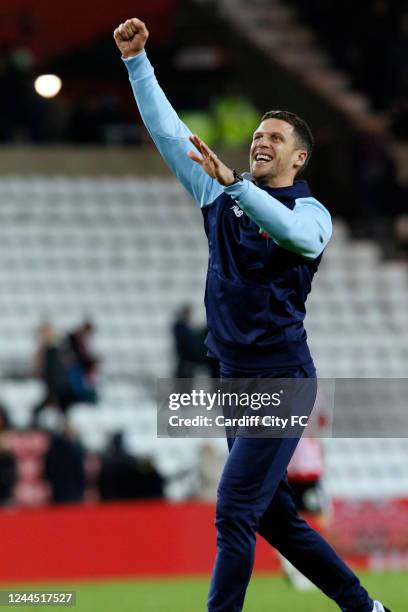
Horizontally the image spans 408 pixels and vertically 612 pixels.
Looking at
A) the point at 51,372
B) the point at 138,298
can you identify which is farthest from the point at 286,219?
the point at 138,298

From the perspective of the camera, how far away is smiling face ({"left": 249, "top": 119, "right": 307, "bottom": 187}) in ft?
20.5

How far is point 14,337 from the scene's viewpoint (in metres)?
17.0

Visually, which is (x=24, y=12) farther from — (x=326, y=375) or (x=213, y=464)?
(x=213, y=464)

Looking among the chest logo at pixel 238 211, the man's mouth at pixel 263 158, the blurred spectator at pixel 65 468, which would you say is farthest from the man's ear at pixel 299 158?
the blurred spectator at pixel 65 468

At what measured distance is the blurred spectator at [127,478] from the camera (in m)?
13.9

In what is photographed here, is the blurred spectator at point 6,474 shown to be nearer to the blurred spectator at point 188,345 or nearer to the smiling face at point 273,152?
the blurred spectator at point 188,345

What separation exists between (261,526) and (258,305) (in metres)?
0.91

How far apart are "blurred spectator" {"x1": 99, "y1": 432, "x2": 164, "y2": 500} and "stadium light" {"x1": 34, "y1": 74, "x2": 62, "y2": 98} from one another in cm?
522

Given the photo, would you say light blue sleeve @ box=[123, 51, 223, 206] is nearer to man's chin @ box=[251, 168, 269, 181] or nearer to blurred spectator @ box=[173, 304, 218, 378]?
man's chin @ box=[251, 168, 269, 181]

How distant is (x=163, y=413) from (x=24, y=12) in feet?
47.0

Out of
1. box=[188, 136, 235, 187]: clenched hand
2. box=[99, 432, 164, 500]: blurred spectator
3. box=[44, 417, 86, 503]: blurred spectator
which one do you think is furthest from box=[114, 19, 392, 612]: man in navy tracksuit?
box=[99, 432, 164, 500]: blurred spectator

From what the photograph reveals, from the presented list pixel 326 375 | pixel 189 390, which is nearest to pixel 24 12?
pixel 326 375

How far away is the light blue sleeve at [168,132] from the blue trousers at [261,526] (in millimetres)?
733

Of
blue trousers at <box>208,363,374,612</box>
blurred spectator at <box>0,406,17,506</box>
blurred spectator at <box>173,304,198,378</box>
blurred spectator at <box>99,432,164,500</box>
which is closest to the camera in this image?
blue trousers at <box>208,363,374,612</box>
